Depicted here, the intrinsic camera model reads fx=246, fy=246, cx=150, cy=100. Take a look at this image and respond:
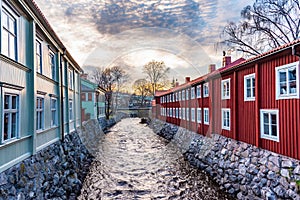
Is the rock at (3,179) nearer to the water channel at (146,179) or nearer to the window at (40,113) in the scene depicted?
the window at (40,113)

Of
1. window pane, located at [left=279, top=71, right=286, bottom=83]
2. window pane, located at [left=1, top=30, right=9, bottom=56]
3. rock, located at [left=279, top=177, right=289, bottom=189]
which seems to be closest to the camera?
window pane, located at [left=1, top=30, right=9, bottom=56]

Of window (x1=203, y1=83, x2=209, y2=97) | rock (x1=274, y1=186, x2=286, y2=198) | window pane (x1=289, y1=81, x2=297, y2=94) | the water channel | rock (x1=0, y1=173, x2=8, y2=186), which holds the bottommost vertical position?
the water channel

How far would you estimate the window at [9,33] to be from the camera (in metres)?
6.53

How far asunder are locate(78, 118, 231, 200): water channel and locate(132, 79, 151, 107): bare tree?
4360 cm

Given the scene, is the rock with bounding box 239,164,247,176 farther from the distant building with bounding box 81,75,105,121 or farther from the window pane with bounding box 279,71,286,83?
the distant building with bounding box 81,75,105,121

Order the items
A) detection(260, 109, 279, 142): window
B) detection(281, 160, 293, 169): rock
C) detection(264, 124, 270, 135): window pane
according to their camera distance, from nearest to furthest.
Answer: detection(281, 160, 293, 169): rock < detection(260, 109, 279, 142): window < detection(264, 124, 270, 135): window pane

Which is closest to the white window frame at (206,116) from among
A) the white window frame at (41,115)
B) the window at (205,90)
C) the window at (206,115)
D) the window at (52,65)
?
the window at (206,115)

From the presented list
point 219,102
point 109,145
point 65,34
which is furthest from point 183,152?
point 65,34

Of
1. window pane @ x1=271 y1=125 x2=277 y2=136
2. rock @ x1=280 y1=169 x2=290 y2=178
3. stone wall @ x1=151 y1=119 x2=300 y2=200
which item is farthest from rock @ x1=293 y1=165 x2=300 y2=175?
window pane @ x1=271 y1=125 x2=277 y2=136

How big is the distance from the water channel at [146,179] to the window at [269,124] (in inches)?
116

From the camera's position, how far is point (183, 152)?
18234mm

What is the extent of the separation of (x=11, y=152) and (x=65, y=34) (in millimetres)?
13068

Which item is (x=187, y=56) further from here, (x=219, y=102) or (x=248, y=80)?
(x=248, y=80)

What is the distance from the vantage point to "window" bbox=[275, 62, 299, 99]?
7930 millimetres
